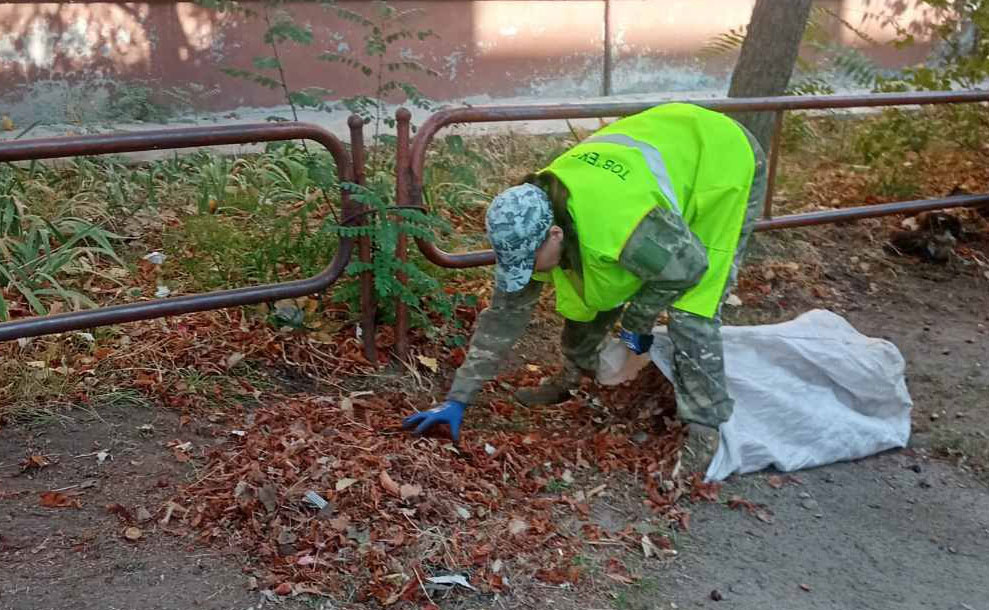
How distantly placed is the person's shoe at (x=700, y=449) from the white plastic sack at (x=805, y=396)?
0.12 feet

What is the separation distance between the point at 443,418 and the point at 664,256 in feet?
3.06

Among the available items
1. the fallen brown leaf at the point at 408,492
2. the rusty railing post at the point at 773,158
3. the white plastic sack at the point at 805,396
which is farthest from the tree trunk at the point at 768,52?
the fallen brown leaf at the point at 408,492

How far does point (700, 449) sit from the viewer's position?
11.4 ft

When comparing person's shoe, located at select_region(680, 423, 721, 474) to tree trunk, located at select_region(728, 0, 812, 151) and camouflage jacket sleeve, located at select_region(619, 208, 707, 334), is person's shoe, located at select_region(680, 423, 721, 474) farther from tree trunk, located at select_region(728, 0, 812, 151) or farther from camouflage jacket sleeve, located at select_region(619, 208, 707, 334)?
tree trunk, located at select_region(728, 0, 812, 151)

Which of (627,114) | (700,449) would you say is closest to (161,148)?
(627,114)

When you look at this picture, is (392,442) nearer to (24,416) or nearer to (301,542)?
(301,542)

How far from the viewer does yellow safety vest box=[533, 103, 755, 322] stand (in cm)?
302

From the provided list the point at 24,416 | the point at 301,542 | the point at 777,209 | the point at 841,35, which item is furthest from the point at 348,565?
the point at 841,35

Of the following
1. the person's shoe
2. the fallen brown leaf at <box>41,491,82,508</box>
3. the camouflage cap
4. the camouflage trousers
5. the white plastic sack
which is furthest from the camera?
the white plastic sack

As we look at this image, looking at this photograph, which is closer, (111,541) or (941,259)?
(111,541)

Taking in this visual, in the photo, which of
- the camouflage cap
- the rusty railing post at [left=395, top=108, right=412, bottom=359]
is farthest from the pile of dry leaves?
the camouflage cap

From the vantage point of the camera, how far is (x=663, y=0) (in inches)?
346

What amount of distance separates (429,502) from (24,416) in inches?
56.7

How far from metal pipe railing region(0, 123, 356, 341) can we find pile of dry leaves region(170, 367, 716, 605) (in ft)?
1.40
